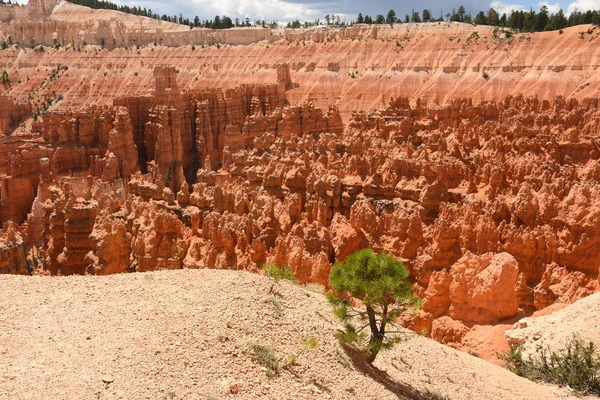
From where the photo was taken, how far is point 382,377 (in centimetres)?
1105

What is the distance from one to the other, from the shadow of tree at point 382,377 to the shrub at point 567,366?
494 cm

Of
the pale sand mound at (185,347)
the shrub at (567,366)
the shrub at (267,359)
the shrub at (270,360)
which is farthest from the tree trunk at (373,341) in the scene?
the shrub at (567,366)

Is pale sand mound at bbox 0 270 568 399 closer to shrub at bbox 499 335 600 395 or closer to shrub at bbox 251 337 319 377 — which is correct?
shrub at bbox 251 337 319 377

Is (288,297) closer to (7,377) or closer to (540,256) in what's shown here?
(7,377)

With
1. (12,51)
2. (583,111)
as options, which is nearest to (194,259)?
(583,111)

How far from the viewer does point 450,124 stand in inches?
1575

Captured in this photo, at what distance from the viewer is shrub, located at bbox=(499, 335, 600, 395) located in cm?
1358

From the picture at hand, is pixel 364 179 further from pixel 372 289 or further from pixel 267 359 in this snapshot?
pixel 267 359

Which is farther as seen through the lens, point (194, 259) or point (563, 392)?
point (194, 259)

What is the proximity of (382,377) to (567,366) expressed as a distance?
19.9 ft

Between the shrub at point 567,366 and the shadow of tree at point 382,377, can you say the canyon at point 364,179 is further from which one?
the shadow of tree at point 382,377

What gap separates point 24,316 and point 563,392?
1255 cm

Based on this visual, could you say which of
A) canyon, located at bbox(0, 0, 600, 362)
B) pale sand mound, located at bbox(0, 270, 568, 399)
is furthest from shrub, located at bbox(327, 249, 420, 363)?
canyon, located at bbox(0, 0, 600, 362)

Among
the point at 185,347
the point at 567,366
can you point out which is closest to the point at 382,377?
the point at 185,347
